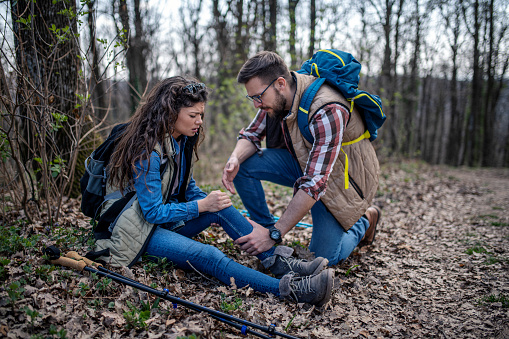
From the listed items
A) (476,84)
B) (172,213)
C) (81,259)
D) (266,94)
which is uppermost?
(476,84)

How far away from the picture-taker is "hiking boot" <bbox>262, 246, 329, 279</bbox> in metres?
2.54

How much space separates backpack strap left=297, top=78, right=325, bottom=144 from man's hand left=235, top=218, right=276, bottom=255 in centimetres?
95

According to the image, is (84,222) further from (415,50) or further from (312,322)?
(415,50)

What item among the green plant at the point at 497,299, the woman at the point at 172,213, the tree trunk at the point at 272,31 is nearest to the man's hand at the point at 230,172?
the woman at the point at 172,213

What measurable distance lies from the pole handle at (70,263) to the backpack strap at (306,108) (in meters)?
2.06

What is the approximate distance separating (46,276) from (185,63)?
12.0 meters

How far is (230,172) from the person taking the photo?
10.7 feet

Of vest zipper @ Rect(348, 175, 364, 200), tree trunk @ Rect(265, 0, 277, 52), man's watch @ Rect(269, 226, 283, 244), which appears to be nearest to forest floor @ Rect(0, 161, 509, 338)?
man's watch @ Rect(269, 226, 283, 244)

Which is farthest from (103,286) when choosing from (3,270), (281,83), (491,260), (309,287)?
(491,260)

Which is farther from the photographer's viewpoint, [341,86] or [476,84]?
[476,84]

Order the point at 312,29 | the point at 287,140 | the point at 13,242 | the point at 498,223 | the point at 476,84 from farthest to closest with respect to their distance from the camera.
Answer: the point at 476,84
the point at 312,29
the point at 498,223
the point at 287,140
the point at 13,242

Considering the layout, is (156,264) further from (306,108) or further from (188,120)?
(306,108)

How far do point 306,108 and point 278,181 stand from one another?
96 cm

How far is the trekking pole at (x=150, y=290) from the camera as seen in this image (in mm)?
1965
